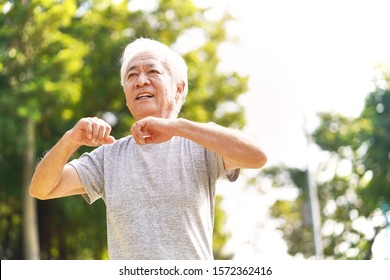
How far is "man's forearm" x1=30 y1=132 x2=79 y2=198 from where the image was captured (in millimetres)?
1848

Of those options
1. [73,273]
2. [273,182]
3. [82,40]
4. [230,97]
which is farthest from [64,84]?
[73,273]

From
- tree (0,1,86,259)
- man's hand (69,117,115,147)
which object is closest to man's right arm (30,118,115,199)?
man's hand (69,117,115,147)

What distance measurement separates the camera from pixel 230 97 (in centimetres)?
1573

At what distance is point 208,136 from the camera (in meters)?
1.75

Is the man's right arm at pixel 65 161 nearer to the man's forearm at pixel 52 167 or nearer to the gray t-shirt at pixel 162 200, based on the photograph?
the man's forearm at pixel 52 167

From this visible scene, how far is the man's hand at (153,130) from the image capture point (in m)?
1.74

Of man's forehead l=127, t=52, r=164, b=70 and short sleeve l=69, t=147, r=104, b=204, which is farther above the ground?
man's forehead l=127, t=52, r=164, b=70

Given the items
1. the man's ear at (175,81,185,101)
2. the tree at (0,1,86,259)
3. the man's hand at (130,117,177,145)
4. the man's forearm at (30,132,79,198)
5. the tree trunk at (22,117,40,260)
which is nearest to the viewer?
the man's hand at (130,117,177,145)

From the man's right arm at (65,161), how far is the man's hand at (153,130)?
0.25 ft

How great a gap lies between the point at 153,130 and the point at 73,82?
1200 cm

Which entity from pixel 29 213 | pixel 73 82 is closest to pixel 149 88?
pixel 73 82

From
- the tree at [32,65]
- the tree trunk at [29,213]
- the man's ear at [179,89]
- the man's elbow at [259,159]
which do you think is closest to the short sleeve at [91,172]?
the man's ear at [179,89]

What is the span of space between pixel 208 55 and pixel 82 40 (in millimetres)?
3215

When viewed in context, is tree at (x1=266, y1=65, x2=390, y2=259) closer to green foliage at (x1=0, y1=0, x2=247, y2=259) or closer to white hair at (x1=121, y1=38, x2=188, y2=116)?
green foliage at (x1=0, y1=0, x2=247, y2=259)
